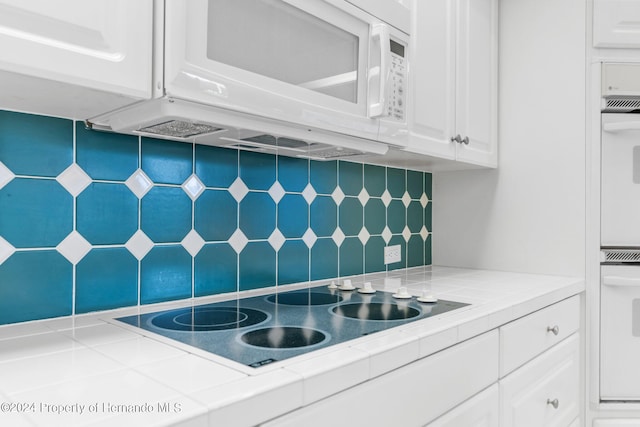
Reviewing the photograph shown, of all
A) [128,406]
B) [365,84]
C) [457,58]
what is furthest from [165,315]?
[457,58]

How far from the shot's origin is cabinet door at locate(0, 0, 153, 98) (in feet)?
2.27

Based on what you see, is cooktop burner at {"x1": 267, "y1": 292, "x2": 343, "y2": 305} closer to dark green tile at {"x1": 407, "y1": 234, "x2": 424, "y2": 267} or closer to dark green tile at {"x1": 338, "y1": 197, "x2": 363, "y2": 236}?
dark green tile at {"x1": 338, "y1": 197, "x2": 363, "y2": 236}

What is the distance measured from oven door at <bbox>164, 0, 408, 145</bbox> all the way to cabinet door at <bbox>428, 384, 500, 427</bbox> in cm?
72

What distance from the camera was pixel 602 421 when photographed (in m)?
1.79

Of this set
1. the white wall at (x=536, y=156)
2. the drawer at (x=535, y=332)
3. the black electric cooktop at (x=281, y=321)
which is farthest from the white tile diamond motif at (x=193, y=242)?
the white wall at (x=536, y=156)

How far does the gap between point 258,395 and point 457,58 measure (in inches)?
58.7

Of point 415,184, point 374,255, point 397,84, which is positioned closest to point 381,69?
point 397,84

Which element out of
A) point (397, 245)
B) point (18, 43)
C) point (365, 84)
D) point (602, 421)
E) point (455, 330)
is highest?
point (365, 84)

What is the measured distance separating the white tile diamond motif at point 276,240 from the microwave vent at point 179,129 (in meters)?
0.48

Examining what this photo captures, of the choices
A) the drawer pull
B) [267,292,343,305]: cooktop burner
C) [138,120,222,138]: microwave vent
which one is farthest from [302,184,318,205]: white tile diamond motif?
the drawer pull

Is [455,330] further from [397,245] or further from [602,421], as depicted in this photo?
[602,421]

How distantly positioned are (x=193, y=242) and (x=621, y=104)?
1663mm

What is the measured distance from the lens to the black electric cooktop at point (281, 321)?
88cm

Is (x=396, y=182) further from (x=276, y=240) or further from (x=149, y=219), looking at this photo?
(x=149, y=219)
